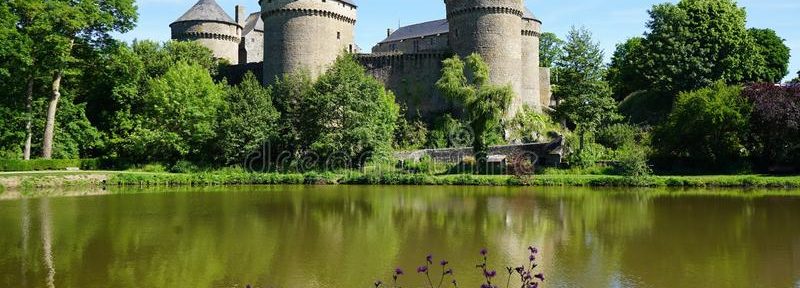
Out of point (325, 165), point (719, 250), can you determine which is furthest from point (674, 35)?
point (719, 250)

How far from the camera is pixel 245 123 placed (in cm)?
3284

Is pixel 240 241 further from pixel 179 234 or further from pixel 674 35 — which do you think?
pixel 674 35

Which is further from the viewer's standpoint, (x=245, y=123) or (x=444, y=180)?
(x=245, y=123)

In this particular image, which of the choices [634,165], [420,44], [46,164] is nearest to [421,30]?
[420,44]

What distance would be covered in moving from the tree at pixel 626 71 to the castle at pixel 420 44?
5.18 meters

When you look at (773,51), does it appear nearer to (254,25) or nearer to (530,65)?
(530,65)

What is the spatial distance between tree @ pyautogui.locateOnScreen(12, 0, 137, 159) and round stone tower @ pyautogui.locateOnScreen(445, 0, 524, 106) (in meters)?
18.0

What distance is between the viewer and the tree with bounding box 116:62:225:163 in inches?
1324

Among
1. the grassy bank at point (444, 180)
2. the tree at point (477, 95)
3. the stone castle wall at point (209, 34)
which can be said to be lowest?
the grassy bank at point (444, 180)

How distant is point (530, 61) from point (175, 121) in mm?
21639

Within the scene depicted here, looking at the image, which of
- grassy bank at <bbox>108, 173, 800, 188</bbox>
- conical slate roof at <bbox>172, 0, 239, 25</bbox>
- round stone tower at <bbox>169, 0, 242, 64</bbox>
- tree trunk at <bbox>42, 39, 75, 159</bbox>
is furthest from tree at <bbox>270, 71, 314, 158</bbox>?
conical slate roof at <bbox>172, 0, 239, 25</bbox>

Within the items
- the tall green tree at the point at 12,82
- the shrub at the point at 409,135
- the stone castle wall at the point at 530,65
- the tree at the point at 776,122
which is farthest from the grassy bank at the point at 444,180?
the stone castle wall at the point at 530,65

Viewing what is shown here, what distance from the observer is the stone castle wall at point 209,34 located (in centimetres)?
4550

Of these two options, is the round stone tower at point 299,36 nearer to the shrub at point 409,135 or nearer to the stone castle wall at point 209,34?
the shrub at point 409,135
